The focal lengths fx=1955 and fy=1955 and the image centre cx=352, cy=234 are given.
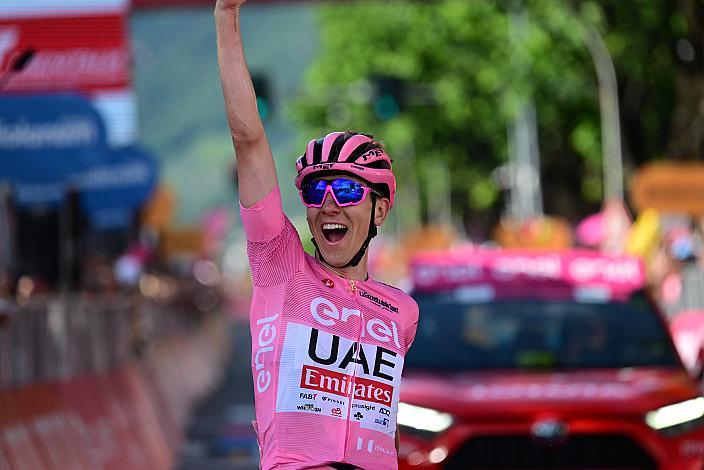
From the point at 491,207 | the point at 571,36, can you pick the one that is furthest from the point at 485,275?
the point at 491,207

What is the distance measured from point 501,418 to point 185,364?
17.5m

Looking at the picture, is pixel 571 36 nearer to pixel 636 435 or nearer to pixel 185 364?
pixel 185 364

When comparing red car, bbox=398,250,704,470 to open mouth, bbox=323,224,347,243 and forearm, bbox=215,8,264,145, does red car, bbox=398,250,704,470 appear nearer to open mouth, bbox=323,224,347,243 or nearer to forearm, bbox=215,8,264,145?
open mouth, bbox=323,224,347,243

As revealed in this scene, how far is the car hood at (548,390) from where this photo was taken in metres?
9.45

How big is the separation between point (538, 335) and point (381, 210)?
486 centimetres

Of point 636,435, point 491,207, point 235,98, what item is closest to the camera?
point 235,98

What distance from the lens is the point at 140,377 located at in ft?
59.3

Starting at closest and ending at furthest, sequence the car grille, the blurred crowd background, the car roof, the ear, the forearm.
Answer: the forearm, the ear, the car grille, the car roof, the blurred crowd background

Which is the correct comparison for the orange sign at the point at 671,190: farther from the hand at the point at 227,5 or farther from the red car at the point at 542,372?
the hand at the point at 227,5

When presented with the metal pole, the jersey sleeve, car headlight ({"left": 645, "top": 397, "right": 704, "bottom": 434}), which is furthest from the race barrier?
the metal pole

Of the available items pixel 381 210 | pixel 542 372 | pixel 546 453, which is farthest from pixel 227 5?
pixel 542 372

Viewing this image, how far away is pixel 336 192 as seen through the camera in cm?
566

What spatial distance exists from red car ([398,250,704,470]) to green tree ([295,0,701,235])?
948 inches

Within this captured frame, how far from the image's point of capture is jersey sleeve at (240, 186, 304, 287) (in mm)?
5586
